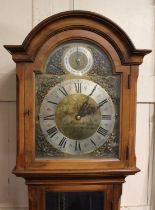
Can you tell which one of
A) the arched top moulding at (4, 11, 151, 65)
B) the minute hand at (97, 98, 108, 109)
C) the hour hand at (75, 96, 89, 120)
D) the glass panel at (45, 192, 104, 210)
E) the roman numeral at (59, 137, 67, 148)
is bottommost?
the glass panel at (45, 192, 104, 210)

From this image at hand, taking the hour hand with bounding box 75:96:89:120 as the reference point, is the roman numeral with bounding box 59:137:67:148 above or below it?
below

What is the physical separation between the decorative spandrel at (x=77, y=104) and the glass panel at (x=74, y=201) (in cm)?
17

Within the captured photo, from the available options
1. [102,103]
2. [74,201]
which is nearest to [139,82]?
[102,103]

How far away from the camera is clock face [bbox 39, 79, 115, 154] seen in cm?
105

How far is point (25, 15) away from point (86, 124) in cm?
71

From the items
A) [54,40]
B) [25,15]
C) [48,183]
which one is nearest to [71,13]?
[54,40]

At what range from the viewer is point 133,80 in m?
1.06

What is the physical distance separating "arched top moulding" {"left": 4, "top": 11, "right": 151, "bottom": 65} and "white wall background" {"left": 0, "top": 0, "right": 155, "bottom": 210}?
14.7 inches

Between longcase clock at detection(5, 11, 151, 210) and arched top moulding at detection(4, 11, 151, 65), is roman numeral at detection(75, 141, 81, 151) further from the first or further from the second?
arched top moulding at detection(4, 11, 151, 65)

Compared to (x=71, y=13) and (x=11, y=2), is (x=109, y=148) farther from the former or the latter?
(x=11, y=2)

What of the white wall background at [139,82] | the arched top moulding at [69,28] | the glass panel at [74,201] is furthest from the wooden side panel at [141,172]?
the arched top moulding at [69,28]

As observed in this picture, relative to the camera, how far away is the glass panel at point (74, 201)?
1.09 meters

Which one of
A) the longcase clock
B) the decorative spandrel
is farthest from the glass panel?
the decorative spandrel

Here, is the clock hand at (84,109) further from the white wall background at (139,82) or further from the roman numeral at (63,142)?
the white wall background at (139,82)
